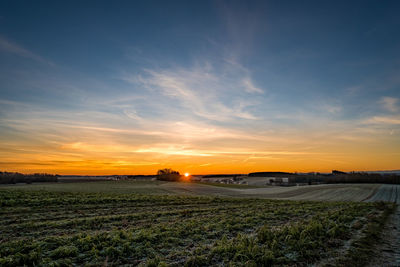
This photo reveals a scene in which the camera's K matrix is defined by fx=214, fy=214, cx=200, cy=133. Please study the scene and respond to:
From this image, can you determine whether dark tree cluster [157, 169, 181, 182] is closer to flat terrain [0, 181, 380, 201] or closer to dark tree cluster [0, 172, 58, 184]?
dark tree cluster [0, 172, 58, 184]

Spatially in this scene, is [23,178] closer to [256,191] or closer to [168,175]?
[168,175]

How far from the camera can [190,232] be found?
1145 centimetres

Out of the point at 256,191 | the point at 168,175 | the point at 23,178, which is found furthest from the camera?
the point at 168,175

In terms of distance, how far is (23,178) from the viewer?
3905 inches

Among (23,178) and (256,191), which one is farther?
(23,178)

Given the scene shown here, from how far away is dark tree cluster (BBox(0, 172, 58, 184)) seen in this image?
90.8 metres

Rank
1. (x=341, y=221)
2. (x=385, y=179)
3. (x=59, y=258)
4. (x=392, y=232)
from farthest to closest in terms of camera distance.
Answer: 1. (x=385, y=179)
2. (x=341, y=221)
3. (x=392, y=232)
4. (x=59, y=258)

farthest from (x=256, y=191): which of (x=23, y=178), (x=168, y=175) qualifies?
(x=23, y=178)

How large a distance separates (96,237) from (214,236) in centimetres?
570

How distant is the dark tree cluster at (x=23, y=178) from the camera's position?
9082cm

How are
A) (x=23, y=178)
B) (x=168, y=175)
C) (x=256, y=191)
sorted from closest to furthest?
(x=256, y=191)
(x=23, y=178)
(x=168, y=175)

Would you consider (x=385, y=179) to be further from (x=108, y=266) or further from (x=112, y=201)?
(x=108, y=266)

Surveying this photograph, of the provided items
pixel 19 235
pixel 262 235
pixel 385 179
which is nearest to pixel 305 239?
pixel 262 235

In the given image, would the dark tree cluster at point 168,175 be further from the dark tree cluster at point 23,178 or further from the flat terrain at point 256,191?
the flat terrain at point 256,191
